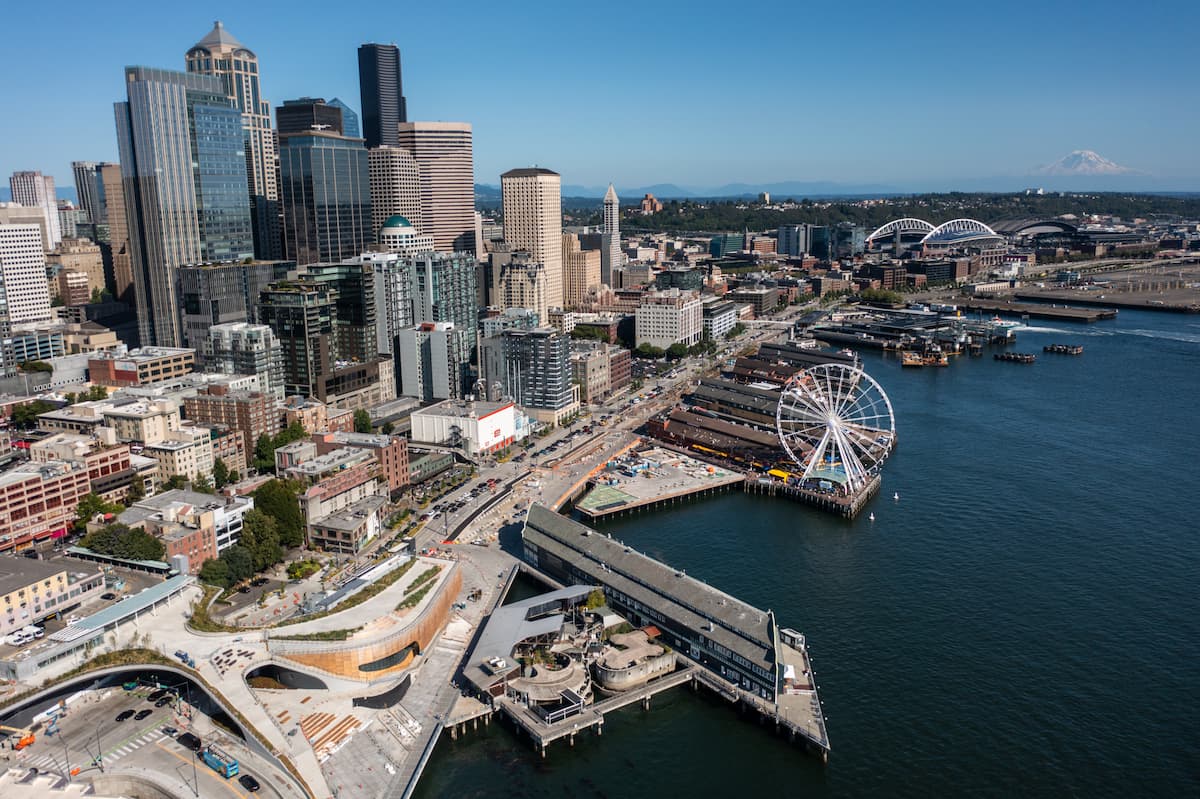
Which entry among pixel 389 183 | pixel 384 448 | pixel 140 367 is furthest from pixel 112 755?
pixel 389 183

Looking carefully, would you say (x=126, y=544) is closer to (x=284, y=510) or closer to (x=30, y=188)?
(x=284, y=510)

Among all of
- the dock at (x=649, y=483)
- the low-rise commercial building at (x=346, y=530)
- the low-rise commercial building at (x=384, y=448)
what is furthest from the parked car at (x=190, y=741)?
the dock at (x=649, y=483)

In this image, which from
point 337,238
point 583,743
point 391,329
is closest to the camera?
point 583,743

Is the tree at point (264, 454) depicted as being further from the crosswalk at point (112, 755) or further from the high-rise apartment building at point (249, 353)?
the crosswalk at point (112, 755)

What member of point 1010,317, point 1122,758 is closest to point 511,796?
point 1122,758

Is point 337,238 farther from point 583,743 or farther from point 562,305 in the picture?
point 583,743

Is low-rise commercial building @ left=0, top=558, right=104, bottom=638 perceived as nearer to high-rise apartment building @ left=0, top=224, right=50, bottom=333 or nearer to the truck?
the truck

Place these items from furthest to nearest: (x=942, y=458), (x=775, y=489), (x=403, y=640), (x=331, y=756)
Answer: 1. (x=942, y=458)
2. (x=775, y=489)
3. (x=403, y=640)
4. (x=331, y=756)
